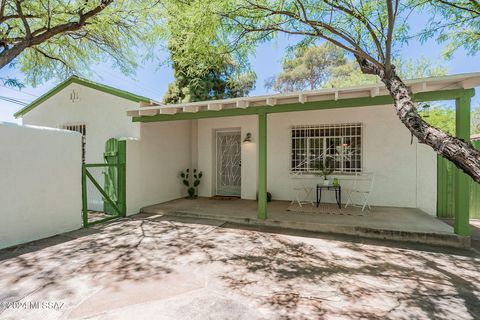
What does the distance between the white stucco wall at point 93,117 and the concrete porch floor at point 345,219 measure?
7.43 ft

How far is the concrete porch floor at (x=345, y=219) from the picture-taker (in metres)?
4.97

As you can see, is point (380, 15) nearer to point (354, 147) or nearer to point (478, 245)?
point (354, 147)

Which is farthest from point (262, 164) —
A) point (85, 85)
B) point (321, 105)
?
point (85, 85)

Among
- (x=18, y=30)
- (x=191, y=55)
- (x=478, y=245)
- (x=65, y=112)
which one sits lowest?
(x=478, y=245)

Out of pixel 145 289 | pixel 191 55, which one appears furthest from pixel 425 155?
pixel 145 289

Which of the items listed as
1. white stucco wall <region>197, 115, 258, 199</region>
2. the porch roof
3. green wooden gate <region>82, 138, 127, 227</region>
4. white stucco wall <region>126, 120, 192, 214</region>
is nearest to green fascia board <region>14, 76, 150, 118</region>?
the porch roof

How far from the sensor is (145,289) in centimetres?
317

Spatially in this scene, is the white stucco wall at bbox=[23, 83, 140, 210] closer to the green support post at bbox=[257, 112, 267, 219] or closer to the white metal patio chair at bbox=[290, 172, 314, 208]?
the green support post at bbox=[257, 112, 267, 219]

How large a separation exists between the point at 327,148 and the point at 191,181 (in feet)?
16.2

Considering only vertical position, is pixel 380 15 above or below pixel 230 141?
above

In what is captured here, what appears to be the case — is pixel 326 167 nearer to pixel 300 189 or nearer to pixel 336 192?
pixel 336 192

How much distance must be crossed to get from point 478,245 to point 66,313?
667cm

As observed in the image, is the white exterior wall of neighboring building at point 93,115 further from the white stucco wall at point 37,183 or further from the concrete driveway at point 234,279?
the concrete driveway at point 234,279

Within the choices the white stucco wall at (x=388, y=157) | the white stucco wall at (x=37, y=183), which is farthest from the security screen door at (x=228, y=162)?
the white stucco wall at (x=37, y=183)
